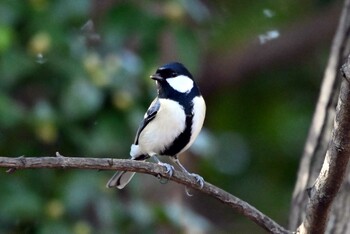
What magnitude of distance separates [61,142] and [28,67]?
1.18 ft

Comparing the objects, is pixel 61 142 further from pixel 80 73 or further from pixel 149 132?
pixel 149 132

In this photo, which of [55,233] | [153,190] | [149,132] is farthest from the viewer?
[153,190]

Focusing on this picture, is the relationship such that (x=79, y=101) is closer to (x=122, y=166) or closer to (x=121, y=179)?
(x=121, y=179)

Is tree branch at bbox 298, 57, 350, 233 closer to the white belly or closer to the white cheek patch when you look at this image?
the white belly

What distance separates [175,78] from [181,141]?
262 mm

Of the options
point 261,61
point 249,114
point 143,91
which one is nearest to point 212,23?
point 261,61

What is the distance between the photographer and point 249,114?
604 cm

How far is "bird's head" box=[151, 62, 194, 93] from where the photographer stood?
357 centimetres

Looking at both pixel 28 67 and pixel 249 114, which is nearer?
pixel 28 67

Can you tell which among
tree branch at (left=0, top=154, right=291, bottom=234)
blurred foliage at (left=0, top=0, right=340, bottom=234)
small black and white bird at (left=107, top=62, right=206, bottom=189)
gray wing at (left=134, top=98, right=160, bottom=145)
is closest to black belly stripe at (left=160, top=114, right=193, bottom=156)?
small black and white bird at (left=107, top=62, right=206, bottom=189)

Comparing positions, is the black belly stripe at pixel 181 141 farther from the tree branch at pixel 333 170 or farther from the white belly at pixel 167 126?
the tree branch at pixel 333 170

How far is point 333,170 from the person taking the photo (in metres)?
2.55

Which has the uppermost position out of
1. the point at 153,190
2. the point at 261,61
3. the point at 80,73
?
the point at 80,73

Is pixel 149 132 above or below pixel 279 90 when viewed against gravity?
above
